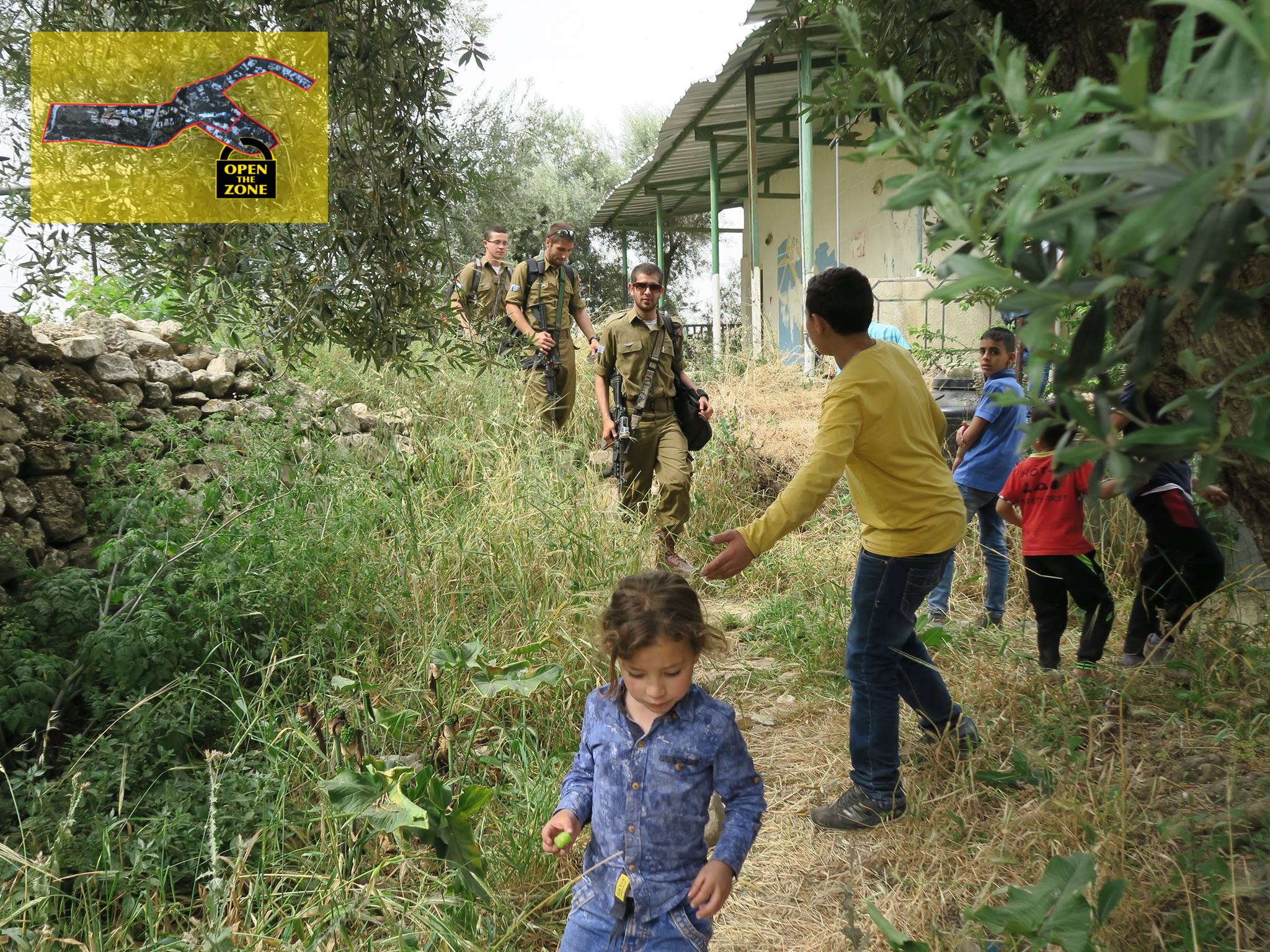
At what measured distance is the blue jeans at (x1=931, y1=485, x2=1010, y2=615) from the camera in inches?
184

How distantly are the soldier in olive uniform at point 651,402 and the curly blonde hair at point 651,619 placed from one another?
12.0ft

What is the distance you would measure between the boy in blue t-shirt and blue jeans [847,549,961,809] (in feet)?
→ 5.78

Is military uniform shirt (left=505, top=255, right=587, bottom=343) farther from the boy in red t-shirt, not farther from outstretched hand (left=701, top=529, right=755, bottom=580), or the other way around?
outstretched hand (left=701, top=529, right=755, bottom=580)

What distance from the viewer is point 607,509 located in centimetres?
509

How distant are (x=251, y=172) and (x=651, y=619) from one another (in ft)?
6.45

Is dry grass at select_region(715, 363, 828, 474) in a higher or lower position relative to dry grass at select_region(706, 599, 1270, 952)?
higher

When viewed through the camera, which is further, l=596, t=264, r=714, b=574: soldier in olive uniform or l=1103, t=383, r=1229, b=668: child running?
l=596, t=264, r=714, b=574: soldier in olive uniform

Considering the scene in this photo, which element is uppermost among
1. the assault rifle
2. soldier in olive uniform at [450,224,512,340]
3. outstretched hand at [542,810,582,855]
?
soldier in olive uniform at [450,224,512,340]

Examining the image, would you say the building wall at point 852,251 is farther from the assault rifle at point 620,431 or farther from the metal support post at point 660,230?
the assault rifle at point 620,431

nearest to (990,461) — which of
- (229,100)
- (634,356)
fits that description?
(634,356)

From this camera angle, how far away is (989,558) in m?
4.76

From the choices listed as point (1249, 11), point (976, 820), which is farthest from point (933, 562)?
point (1249, 11)

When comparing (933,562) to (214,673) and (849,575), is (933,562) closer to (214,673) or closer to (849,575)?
(849,575)

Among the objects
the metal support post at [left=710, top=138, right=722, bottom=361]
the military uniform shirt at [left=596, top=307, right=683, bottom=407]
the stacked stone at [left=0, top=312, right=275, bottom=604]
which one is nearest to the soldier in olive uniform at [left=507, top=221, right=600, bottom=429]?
the military uniform shirt at [left=596, top=307, right=683, bottom=407]
